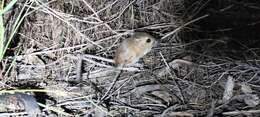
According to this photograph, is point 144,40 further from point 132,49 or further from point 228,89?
point 228,89

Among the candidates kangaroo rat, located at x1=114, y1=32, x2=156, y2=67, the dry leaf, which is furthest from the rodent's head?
the dry leaf

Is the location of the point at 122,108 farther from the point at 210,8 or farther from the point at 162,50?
the point at 210,8

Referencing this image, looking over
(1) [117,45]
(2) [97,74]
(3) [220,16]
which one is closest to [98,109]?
(2) [97,74]

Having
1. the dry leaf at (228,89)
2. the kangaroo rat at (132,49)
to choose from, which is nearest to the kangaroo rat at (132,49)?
the kangaroo rat at (132,49)

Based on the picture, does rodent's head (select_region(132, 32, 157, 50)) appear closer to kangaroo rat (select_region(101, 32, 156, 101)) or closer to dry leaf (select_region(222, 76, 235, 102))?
kangaroo rat (select_region(101, 32, 156, 101))

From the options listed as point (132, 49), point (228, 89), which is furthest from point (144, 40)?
point (228, 89)

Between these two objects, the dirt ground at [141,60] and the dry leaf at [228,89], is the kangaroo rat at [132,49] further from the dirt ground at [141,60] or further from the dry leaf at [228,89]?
the dry leaf at [228,89]

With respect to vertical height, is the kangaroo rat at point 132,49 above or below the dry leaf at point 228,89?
above
